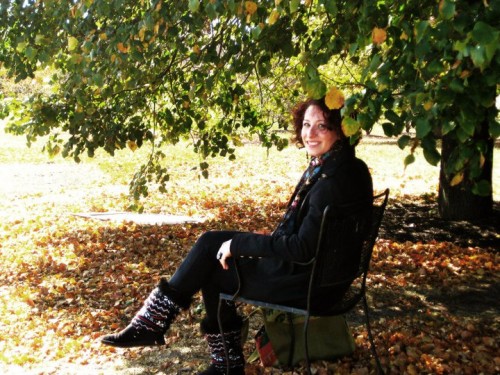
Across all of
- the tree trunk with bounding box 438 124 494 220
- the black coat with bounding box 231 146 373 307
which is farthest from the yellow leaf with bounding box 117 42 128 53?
the tree trunk with bounding box 438 124 494 220

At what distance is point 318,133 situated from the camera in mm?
3354

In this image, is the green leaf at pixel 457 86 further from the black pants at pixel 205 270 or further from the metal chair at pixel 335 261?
the black pants at pixel 205 270

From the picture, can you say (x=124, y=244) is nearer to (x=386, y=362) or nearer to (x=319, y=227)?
(x=386, y=362)

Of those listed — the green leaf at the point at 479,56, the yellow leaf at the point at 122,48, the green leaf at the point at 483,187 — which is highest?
the yellow leaf at the point at 122,48

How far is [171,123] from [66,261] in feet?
8.58

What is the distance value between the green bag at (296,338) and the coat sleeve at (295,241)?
822 millimetres

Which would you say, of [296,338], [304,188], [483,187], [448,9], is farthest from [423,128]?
[296,338]

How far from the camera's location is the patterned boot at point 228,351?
3.51 meters

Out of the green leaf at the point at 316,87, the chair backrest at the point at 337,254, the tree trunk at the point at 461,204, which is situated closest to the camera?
the green leaf at the point at 316,87

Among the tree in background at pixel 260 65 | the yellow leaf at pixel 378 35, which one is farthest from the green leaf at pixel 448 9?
the yellow leaf at pixel 378 35

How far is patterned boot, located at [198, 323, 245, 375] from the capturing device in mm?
3514

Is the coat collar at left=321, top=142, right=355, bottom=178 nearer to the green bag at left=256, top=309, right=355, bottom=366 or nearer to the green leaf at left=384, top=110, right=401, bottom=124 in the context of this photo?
the green leaf at left=384, top=110, right=401, bottom=124

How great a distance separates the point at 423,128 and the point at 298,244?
0.99 meters

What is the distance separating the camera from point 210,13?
3.51 m
